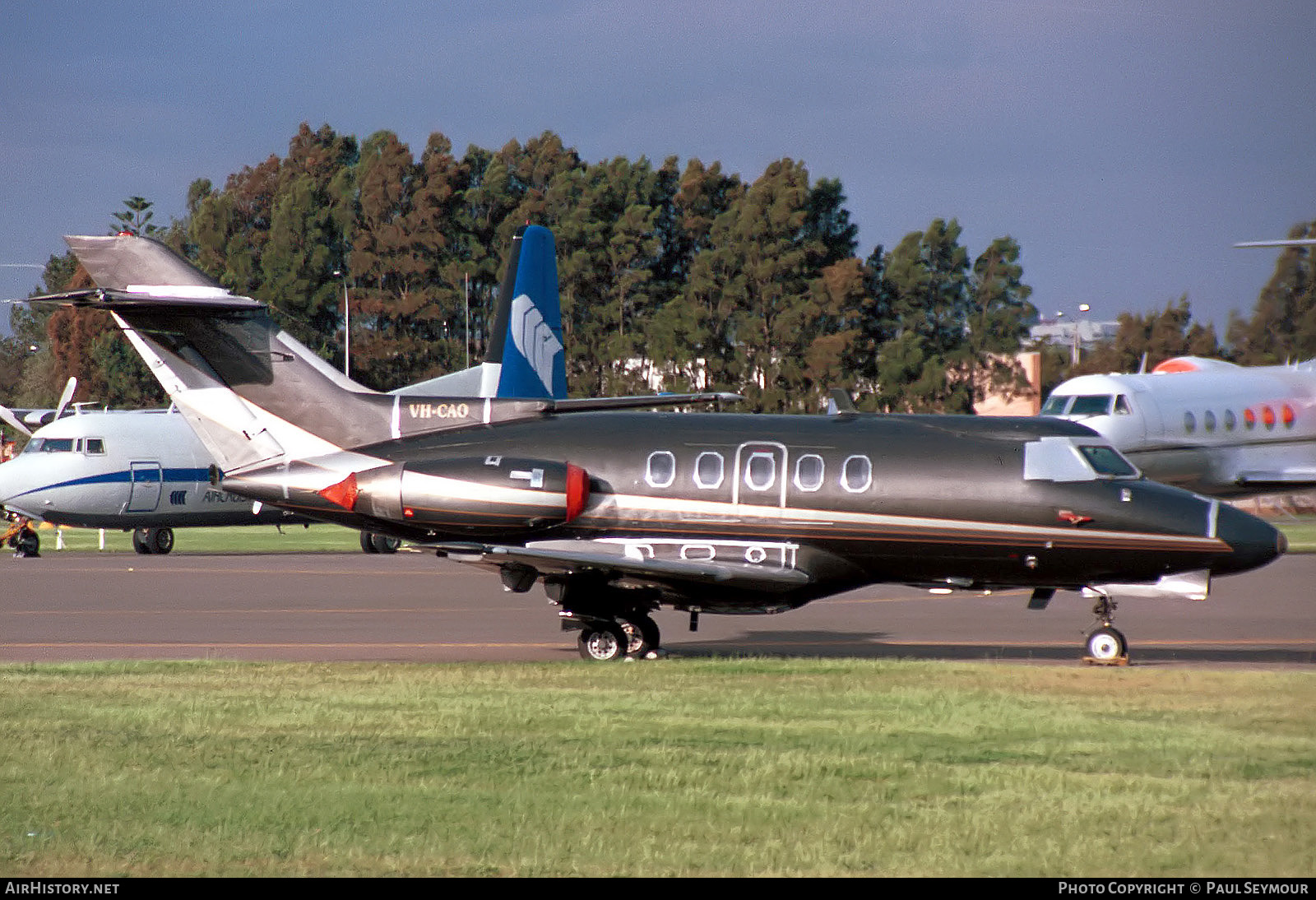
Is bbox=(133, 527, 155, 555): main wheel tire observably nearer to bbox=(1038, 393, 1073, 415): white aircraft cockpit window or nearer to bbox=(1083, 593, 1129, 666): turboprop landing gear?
bbox=(1038, 393, 1073, 415): white aircraft cockpit window

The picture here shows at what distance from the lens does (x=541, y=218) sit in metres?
76.8

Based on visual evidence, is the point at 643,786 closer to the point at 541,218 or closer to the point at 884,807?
the point at 884,807

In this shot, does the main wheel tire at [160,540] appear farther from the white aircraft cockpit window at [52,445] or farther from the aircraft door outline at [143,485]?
the white aircraft cockpit window at [52,445]

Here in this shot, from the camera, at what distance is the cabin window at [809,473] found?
56.4 feet

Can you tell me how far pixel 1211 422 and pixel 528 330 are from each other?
1588 centimetres

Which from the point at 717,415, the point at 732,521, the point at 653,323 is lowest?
the point at 732,521

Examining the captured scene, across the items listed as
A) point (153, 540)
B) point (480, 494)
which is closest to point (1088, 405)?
point (480, 494)

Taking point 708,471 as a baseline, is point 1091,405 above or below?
A: above

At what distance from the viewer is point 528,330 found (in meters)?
29.4

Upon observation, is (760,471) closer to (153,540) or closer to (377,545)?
(377,545)

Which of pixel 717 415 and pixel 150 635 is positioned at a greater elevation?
pixel 717 415
